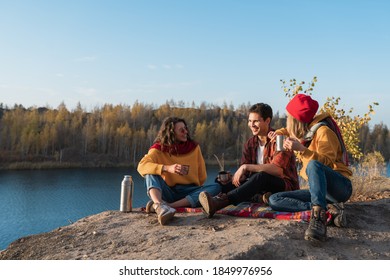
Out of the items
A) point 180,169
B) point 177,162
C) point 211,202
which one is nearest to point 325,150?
point 211,202

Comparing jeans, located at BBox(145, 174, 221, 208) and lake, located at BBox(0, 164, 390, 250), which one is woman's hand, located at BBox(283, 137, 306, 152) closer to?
jeans, located at BBox(145, 174, 221, 208)

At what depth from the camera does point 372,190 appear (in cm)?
593

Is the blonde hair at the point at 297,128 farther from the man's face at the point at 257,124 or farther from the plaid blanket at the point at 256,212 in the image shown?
the plaid blanket at the point at 256,212

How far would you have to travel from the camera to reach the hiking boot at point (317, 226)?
299 centimetres

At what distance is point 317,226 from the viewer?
3025mm

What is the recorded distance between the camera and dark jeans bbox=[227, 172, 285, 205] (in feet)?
12.6

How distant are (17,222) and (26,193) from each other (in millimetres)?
8975

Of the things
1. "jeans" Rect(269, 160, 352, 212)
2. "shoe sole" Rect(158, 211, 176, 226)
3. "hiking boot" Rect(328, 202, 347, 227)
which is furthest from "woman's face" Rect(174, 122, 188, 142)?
"hiking boot" Rect(328, 202, 347, 227)

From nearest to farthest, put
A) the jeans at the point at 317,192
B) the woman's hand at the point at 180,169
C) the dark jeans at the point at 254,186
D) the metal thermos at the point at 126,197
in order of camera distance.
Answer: the jeans at the point at 317,192 < the dark jeans at the point at 254,186 < the woman's hand at the point at 180,169 < the metal thermos at the point at 126,197

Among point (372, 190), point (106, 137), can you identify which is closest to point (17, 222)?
point (372, 190)

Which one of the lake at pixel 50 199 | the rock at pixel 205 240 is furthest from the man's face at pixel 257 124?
the lake at pixel 50 199

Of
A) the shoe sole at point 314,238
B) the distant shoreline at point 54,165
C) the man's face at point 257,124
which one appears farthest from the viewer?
the distant shoreline at point 54,165

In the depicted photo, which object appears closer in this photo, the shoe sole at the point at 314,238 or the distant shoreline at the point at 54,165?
the shoe sole at the point at 314,238
